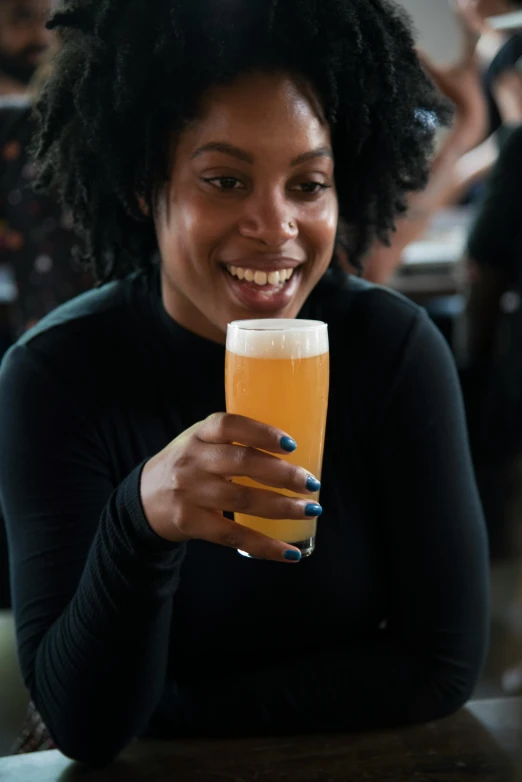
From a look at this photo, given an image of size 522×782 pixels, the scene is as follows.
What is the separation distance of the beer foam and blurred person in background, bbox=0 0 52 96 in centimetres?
227

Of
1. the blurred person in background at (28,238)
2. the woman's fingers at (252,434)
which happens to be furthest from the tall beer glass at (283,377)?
the blurred person in background at (28,238)

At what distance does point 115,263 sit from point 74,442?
0.34 meters

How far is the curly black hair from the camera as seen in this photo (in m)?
1.07

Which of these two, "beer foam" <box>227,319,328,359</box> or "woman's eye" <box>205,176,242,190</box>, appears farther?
"woman's eye" <box>205,176,242,190</box>

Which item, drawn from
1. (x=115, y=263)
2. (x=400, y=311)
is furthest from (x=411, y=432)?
(x=115, y=263)

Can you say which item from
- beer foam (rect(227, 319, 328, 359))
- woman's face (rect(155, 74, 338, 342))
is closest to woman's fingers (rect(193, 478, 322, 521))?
beer foam (rect(227, 319, 328, 359))

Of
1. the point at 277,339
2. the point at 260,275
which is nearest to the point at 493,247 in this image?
the point at 260,275

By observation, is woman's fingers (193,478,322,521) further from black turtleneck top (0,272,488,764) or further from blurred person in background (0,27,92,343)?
blurred person in background (0,27,92,343)

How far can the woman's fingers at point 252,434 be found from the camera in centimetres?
82

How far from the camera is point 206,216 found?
1097mm

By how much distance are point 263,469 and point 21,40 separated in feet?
9.15

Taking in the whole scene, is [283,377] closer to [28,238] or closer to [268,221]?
[268,221]

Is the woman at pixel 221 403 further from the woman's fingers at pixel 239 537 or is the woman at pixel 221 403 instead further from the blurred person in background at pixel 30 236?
the blurred person in background at pixel 30 236

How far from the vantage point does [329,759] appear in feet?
3.27
